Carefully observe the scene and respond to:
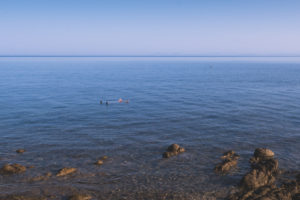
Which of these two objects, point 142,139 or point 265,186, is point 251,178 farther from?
point 142,139

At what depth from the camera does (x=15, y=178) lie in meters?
20.3

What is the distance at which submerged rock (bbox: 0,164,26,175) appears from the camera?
2117 centimetres

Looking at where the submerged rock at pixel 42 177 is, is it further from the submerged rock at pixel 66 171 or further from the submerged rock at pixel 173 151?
the submerged rock at pixel 173 151

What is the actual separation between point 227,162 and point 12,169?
21240mm

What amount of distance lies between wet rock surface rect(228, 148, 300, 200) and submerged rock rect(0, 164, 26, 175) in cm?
1936

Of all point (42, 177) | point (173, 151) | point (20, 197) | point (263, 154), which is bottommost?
point (42, 177)

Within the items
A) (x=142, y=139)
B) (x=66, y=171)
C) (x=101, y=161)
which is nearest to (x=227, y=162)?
(x=142, y=139)

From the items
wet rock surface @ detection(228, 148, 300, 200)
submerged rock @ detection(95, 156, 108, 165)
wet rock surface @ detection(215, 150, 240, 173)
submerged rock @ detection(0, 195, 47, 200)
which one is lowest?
submerged rock @ detection(95, 156, 108, 165)

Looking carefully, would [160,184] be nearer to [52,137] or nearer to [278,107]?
[52,137]

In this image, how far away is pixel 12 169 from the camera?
70.1ft

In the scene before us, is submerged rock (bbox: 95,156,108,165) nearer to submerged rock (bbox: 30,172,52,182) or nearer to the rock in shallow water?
submerged rock (bbox: 30,172,52,182)

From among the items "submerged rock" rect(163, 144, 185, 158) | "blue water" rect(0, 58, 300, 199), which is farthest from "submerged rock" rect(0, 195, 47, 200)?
"submerged rock" rect(163, 144, 185, 158)

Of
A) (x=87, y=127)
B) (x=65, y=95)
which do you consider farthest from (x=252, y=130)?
(x=65, y=95)

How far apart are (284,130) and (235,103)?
1864cm
